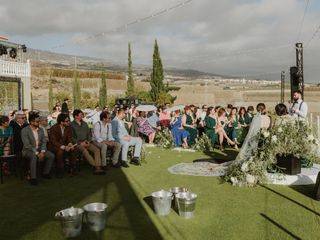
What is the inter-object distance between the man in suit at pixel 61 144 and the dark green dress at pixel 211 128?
16.6 feet

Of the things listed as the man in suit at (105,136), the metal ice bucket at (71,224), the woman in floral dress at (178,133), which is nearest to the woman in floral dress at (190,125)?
the woman in floral dress at (178,133)

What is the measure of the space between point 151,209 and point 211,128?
22.5ft

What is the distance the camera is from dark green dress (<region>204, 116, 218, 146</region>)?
12.3 metres

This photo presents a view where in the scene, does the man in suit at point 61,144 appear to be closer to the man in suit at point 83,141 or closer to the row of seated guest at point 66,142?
the row of seated guest at point 66,142

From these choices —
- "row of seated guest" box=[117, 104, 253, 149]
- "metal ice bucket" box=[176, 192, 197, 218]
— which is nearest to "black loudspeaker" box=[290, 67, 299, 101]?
"row of seated guest" box=[117, 104, 253, 149]

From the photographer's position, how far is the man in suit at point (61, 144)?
8.48 m

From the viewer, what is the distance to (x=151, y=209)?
5.94 m

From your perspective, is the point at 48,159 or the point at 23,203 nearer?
the point at 23,203

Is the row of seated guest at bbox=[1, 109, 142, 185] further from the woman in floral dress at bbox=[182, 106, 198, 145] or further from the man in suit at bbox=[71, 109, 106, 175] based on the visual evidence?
the woman in floral dress at bbox=[182, 106, 198, 145]

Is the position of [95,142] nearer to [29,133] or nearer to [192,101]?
[29,133]

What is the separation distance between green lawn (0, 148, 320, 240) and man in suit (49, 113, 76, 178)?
1.41ft

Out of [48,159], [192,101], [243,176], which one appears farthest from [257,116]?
[192,101]

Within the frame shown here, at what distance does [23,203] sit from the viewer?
6465 mm

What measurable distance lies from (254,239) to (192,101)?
43702 mm
